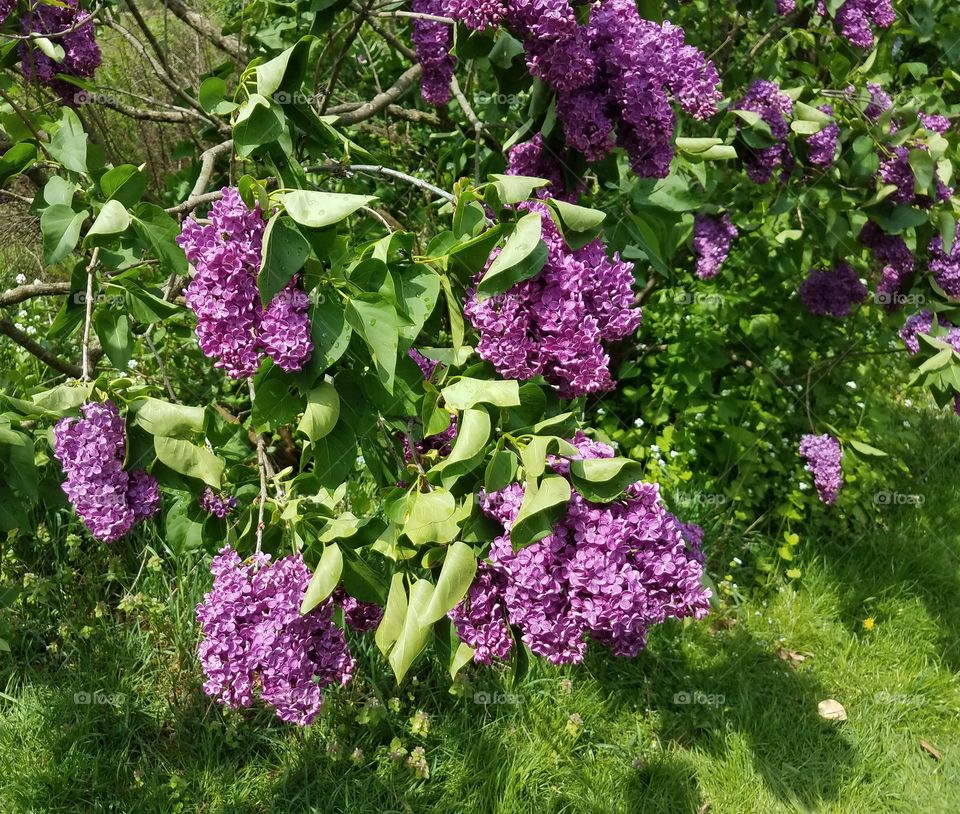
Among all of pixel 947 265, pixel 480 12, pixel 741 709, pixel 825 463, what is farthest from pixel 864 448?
pixel 480 12

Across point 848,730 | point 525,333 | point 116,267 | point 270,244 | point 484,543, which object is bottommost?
point 848,730

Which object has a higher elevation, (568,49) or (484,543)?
(568,49)

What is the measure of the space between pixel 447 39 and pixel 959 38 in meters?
2.24

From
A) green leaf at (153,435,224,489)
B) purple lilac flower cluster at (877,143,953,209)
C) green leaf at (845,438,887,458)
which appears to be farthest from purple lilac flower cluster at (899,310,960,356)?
green leaf at (153,435,224,489)

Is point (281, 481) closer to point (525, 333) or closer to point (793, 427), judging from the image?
point (525, 333)

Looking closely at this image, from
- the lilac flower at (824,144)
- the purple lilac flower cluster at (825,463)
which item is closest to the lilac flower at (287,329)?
the lilac flower at (824,144)

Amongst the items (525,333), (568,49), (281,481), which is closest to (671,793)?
(281,481)

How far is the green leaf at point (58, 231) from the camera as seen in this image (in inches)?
60.1

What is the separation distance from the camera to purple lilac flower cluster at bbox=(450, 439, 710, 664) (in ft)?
4.10

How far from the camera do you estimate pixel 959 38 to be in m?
3.28

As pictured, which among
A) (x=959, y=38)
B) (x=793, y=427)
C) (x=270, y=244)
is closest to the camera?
(x=270, y=244)

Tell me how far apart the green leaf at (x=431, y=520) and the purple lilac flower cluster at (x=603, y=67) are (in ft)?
2.78

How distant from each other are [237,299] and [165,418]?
37 centimetres

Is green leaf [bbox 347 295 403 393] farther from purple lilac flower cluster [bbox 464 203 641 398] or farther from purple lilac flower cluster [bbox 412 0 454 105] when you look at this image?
purple lilac flower cluster [bbox 412 0 454 105]
